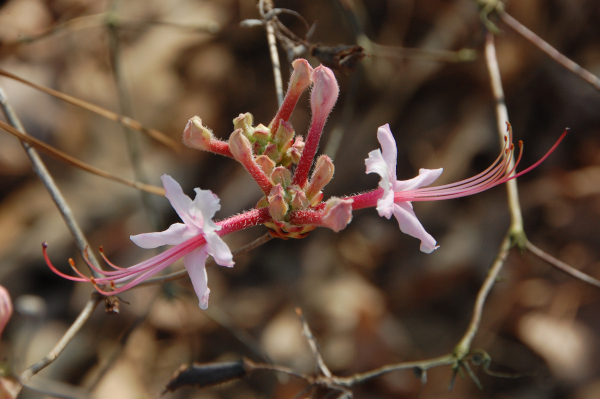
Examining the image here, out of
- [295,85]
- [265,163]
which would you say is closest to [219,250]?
[265,163]

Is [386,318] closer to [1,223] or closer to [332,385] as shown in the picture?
[332,385]

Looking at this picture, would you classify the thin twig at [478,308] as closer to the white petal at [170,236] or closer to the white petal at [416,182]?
the white petal at [416,182]

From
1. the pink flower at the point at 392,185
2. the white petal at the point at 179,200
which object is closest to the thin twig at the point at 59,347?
the white petal at the point at 179,200

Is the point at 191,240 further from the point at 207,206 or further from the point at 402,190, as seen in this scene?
the point at 402,190

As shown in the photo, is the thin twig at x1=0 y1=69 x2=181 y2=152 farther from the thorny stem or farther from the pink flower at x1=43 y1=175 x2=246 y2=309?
the thorny stem

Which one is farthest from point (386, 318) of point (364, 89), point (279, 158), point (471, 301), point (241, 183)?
point (279, 158)

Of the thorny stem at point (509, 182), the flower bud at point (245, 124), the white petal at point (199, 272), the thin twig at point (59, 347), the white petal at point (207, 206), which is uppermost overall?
the thorny stem at point (509, 182)

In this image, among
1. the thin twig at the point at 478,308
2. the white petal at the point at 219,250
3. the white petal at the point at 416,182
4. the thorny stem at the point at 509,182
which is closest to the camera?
Answer: the white petal at the point at 219,250
